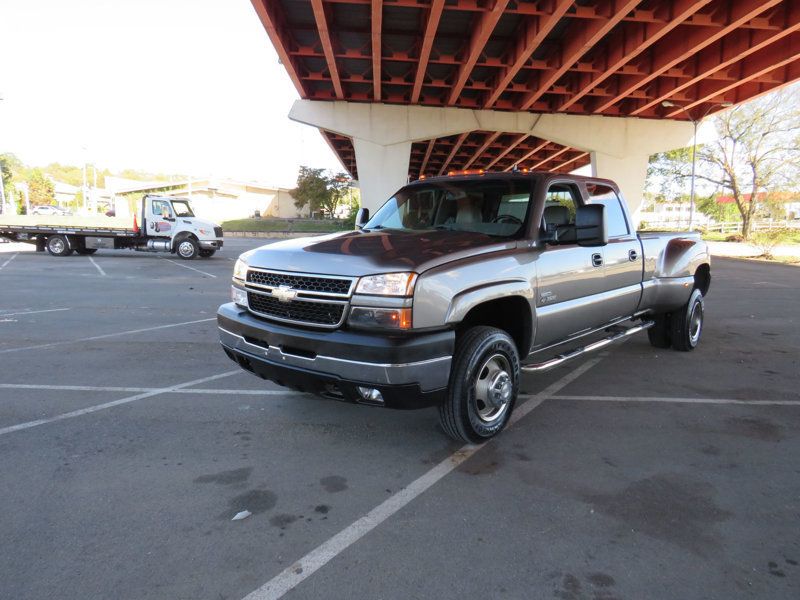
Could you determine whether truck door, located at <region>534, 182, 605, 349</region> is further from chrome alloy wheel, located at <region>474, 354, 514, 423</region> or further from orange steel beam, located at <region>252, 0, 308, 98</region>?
orange steel beam, located at <region>252, 0, 308, 98</region>

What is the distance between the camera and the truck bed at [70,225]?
2128cm

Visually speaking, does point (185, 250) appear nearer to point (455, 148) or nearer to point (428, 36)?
point (428, 36)

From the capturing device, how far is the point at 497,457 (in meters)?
3.85

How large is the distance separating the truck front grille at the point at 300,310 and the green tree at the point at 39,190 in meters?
97.5

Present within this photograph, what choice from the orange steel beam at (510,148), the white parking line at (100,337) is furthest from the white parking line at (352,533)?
the orange steel beam at (510,148)

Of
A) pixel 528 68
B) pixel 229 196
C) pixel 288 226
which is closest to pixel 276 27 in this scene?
pixel 528 68

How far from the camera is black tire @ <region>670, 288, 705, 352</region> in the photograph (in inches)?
266

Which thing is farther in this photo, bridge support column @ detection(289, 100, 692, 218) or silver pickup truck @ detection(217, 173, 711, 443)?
bridge support column @ detection(289, 100, 692, 218)

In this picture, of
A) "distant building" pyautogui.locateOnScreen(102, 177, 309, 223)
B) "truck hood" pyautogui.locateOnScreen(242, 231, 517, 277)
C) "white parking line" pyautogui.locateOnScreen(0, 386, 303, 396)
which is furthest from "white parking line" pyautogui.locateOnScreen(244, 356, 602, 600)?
"distant building" pyautogui.locateOnScreen(102, 177, 309, 223)

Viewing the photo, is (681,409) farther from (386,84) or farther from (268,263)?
(386,84)

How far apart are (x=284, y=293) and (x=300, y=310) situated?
6.5 inches

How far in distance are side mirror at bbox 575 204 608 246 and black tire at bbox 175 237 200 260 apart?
19.3 m

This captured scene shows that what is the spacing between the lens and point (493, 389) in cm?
396

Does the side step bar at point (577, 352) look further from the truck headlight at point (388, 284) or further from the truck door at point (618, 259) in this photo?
the truck headlight at point (388, 284)
